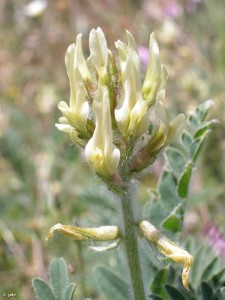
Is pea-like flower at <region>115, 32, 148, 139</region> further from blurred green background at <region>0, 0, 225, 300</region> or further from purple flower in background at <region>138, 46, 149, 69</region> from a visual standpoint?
purple flower in background at <region>138, 46, 149, 69</region>

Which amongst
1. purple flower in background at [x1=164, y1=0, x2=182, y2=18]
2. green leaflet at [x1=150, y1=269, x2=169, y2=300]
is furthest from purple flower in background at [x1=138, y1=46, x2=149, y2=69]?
green leaflet at [x1=150, y1=269, x2=169, y2=300]

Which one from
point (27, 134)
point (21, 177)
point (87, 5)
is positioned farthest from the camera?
point (87, 5)

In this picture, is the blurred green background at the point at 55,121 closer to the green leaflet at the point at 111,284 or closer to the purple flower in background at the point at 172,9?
the purple flower in background at the point at 172,9

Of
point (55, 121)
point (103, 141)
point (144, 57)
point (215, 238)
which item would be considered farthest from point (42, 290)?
point (144, 57)

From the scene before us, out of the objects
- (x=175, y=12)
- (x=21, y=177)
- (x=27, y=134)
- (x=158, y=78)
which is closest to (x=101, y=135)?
(x=158, y=78)

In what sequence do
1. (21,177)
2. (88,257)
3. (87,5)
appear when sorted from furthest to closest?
(87,5) → (21,177) → (88,257)

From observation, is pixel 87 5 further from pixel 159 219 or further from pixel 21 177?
pixel 159 219
